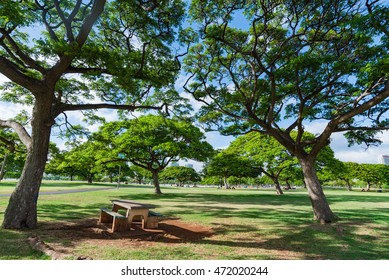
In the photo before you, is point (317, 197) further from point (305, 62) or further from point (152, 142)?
point (152, 142)

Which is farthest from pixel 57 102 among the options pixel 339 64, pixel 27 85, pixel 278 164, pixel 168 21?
pixel 278 164

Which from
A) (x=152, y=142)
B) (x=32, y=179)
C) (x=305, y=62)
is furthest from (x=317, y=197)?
(x=152, y=142)

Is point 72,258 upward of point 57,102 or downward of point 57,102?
downward

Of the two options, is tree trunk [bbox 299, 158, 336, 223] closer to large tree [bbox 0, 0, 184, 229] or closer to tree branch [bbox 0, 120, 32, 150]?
large tree [bbox 0, 0, 184, 229]

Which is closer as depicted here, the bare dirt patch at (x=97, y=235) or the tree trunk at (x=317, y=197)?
the bare dirt patch at (x=97, y=235)

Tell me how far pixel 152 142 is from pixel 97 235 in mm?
15399

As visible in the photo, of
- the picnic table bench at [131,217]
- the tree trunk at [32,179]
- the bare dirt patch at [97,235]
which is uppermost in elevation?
the tree trunk at [32,179]

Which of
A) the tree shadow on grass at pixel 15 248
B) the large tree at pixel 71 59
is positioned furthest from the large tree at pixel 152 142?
the tree shadow on grass at pixel 15 248

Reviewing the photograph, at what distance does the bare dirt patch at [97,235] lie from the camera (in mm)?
5273

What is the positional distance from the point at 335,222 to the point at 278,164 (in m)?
17.8

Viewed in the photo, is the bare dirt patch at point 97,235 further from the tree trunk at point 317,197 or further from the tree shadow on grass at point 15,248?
the tree trunk at point 317,197

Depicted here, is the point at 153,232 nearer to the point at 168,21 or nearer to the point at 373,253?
the point at 373,253

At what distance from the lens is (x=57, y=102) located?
8.92 metres

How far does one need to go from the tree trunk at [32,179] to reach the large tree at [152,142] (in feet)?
44.5
